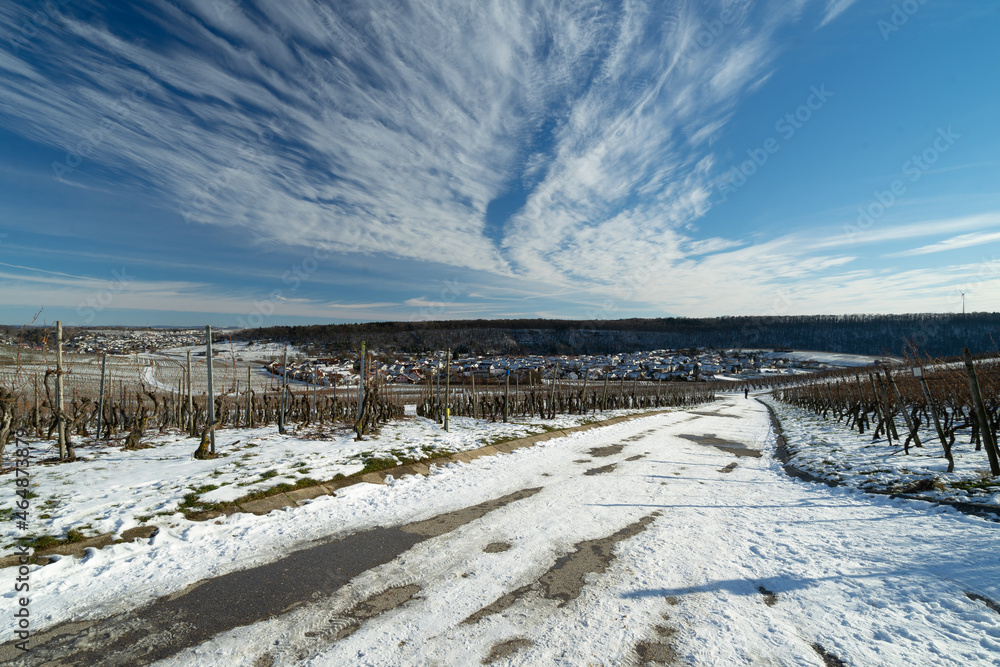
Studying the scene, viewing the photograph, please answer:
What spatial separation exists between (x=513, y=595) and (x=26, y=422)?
12.9 meters

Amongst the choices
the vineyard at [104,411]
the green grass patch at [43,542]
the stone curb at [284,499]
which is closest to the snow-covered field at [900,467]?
the stone curb at [284,499]

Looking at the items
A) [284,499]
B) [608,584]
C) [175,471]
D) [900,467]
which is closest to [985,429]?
[900,467]

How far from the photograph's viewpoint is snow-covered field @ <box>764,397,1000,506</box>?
617cm

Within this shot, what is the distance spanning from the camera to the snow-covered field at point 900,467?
20.2 ft

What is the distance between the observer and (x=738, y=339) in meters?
169

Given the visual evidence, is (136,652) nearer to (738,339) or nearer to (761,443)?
(761,443)

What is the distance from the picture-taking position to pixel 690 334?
175 meters

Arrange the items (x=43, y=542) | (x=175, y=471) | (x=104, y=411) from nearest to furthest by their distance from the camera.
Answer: (x=43, y=542) → (x=175, y=471) → (x=104, y=411)

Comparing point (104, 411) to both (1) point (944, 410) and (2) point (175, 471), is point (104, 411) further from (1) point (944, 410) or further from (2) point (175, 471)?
(1) point (944, 410)

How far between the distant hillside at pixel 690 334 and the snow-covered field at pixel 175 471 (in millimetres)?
93743

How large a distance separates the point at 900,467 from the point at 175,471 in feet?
43.6

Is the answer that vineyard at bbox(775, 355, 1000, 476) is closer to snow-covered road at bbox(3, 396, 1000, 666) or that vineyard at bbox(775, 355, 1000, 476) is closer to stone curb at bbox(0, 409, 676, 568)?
snow-covered road at bbox(3, 396, 1000, 666)

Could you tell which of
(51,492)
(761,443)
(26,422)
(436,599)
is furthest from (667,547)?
(26,422)

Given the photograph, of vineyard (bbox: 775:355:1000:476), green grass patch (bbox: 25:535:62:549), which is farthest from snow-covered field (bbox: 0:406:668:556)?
vineyard (bbox: 775:355:1000:476)
